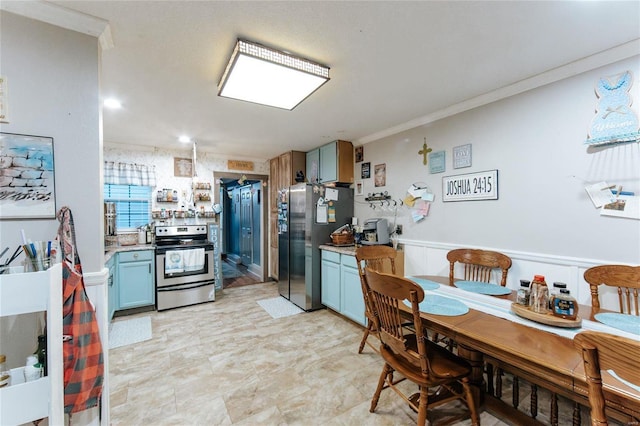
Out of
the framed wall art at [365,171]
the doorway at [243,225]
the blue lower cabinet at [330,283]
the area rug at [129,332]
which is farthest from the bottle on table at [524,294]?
the doorway at [243,225]

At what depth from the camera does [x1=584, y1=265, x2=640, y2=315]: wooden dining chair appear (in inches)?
65.1

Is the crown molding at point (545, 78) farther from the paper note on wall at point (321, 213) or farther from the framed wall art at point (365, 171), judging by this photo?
the paper note on wall at point (321, 213)

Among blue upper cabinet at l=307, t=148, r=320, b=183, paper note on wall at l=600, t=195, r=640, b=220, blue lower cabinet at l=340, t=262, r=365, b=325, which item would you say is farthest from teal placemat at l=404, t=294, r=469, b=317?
blue upper cabinet at l=307, t=148, r=320, b=183

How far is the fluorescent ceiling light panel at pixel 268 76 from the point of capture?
178cm

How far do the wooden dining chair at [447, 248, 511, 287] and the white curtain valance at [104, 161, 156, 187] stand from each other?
14.2 feet

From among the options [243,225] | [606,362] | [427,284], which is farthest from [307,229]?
[243,225]

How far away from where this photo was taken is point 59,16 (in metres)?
1.44

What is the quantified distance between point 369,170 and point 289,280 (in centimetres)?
203

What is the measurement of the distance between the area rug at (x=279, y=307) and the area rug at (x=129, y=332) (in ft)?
4.61

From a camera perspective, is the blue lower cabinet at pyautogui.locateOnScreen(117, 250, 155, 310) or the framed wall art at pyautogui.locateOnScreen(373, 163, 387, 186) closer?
the blue lower cabinet at pyautogui.locateOnScreen(117, 250, 155, 310)

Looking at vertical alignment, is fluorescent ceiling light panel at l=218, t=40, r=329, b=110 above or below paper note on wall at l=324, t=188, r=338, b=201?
above

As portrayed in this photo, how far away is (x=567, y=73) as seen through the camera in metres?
2.03

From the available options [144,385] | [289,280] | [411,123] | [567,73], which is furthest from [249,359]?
[567,73]

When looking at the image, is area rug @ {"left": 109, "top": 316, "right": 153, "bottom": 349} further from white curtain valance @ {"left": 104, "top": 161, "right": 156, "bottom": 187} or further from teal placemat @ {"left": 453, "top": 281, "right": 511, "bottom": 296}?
teal placemat @ {"left": 453, "top": 281, "right": 511, "bottom": 296}
